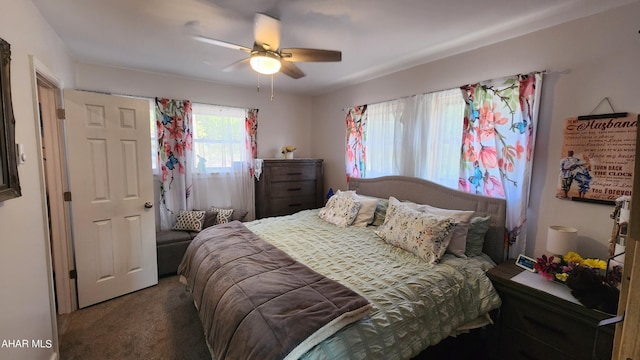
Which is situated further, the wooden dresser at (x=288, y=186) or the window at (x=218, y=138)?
the wooden dresser at (x=288, y=186)

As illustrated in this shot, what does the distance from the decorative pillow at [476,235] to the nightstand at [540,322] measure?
22 cm

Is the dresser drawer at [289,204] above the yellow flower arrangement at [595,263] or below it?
below

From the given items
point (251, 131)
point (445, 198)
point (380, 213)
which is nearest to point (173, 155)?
point (251, 131)

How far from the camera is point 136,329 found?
2.29 metres

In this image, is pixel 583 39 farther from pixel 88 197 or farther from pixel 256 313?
pixel 88 197

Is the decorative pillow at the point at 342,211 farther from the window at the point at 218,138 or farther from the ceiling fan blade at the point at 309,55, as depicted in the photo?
the window at the point at 218,138

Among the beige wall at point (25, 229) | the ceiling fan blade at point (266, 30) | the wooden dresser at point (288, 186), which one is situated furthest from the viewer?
the wooden dresser at point (288, 186)

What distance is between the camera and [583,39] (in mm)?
1903

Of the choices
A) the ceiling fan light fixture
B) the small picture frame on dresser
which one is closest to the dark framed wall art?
the ceiling fan light fixture

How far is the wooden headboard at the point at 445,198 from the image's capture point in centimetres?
229

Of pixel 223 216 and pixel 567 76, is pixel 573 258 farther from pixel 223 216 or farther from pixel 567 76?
pixel 223 216

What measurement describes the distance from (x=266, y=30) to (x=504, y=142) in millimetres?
2168
